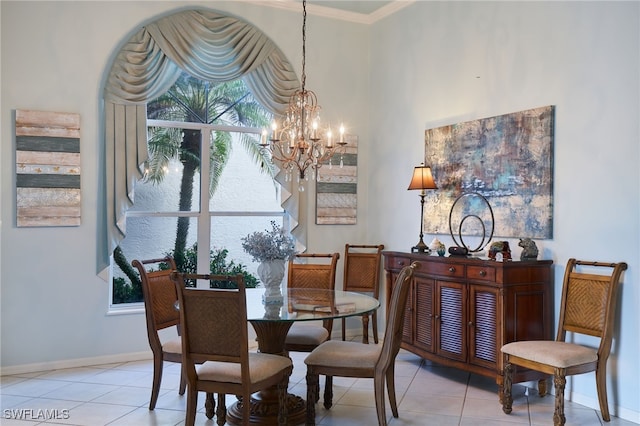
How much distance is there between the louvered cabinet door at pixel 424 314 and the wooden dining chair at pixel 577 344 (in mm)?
791

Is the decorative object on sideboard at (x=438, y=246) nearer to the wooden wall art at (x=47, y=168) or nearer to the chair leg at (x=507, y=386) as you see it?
the chair leg at (x=507, y=386)

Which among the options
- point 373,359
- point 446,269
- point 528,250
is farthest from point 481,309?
point 373,359

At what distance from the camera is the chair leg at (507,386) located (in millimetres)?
3562

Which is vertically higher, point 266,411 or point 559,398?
point 559,398

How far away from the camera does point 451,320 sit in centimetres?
416

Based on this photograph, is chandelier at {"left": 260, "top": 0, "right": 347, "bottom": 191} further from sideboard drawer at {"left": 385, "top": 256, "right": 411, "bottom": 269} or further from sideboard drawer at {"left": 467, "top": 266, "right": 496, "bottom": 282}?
sideboard drawer at {"left": 467, "top": 266, "right": 496, "bottom": 282}

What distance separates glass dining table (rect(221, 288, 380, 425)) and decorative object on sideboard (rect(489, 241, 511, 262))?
973 mm

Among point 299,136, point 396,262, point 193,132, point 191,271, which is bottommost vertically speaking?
point 191,271

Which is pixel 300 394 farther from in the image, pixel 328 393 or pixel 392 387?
pixel 392 387

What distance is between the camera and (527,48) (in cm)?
410

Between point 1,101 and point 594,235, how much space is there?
4.41 metres

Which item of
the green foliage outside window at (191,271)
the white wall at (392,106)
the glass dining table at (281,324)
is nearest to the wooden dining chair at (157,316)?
the glass dining table at (281,324)

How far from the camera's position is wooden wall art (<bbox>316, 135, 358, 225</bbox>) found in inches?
225

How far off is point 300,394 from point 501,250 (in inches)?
67.6
